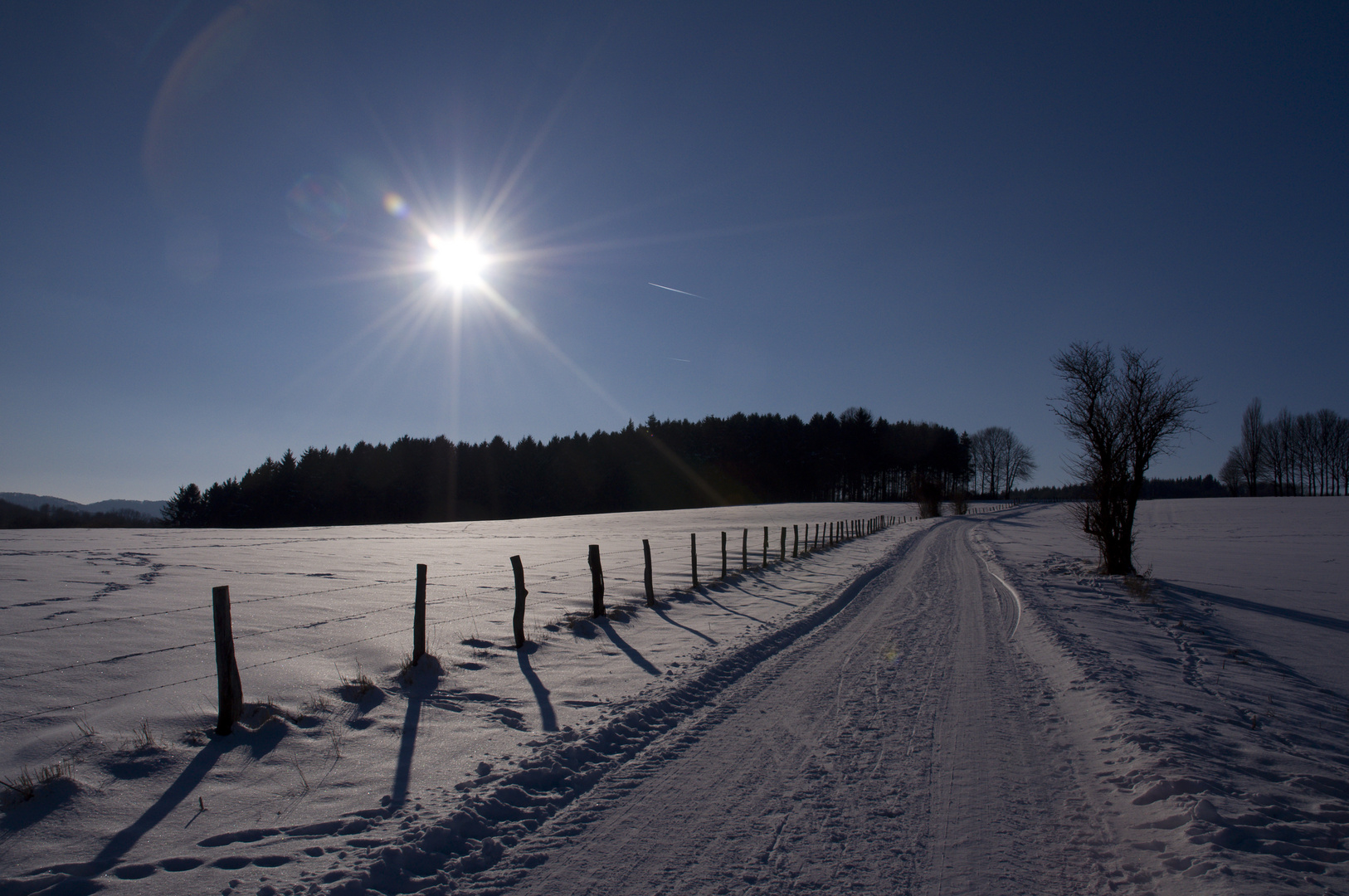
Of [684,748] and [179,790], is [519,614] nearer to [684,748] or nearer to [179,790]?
[684,748]

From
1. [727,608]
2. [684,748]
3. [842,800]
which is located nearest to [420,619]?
→ [684,748]

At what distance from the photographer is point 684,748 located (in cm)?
546

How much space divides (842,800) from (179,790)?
5.03 meters

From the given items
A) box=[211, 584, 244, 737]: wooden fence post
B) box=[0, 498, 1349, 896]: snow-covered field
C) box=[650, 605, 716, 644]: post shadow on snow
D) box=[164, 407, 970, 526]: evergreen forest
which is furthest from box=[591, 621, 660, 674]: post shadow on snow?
Result: box=[164, 407, 970, 526]: evergreen forest

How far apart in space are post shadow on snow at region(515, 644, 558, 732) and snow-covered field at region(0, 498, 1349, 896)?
60mm

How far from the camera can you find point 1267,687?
7.22 m

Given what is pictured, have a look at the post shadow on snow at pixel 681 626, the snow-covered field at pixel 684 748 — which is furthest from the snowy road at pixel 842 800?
the post shadow on snow at pixel 681 626

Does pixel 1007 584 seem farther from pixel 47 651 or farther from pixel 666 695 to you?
pixel 47 651

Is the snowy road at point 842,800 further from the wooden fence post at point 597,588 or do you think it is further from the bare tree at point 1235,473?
the bare tree at point 1235,473

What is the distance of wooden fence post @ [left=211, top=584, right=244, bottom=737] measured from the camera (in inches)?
228

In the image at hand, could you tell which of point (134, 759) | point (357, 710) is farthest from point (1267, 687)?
point (134, 759)

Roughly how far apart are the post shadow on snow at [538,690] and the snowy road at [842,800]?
1.30 meters

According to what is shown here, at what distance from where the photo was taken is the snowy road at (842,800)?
11.6 ft

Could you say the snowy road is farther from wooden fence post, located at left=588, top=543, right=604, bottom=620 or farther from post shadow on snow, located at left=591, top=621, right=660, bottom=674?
wooden fence post, located at left=588, top=543, right=604, bottom=620
